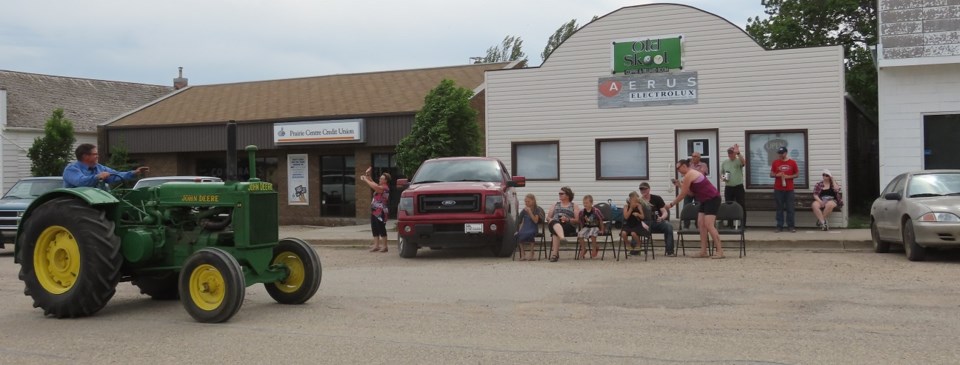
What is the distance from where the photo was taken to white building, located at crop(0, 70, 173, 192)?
33.2 meters

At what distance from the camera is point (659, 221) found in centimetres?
1430

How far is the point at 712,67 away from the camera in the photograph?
62.0 feet

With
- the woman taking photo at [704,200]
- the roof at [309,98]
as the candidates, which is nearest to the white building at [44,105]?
the roof at [309,98]

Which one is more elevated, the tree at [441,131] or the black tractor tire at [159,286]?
the tree at [441,131]

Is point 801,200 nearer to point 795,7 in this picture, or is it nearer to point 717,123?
point 717,123

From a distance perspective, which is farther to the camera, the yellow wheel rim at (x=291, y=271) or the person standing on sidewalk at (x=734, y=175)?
the person standing on sidewalk at (x=734, y=175)

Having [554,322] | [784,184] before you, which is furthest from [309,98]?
[554,322]

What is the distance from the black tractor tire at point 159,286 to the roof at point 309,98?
14.8m

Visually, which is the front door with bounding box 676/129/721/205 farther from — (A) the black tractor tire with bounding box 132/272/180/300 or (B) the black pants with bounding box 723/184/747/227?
(A) the black tractor tire with bounding box 132/272/180/300

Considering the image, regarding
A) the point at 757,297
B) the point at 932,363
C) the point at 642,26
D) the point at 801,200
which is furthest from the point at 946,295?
the point at 642,26

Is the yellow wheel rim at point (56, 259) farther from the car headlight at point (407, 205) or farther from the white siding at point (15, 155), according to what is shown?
the white siding at point (15, 155)

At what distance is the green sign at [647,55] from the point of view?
19188 mm

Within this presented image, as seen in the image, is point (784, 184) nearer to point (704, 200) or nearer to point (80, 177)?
point (704, 200)

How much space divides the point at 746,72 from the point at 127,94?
3179cm
